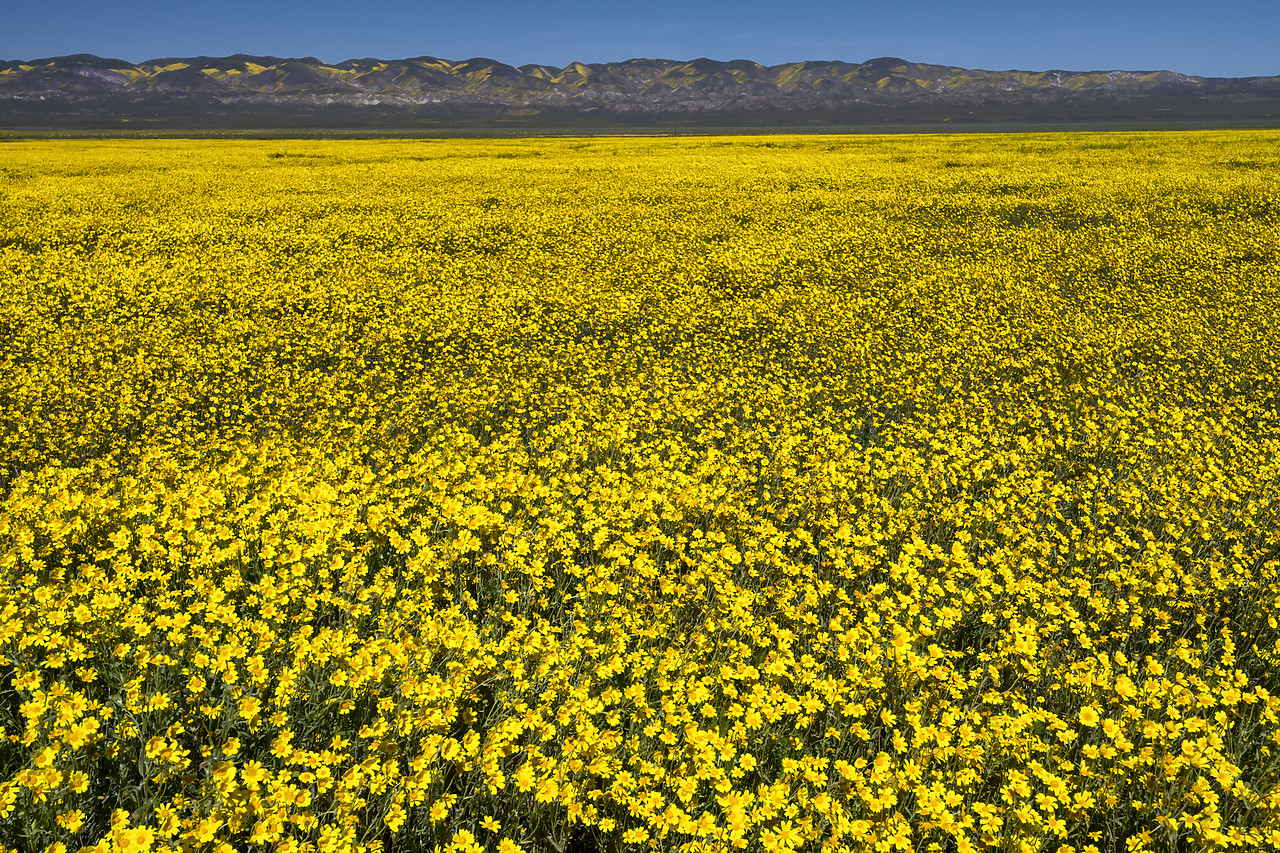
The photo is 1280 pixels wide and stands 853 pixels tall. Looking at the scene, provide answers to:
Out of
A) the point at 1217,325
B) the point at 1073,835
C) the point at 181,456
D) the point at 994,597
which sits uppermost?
the point at 1217,325

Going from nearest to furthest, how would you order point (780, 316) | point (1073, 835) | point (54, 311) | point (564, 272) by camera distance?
point (1073, 835) < point (54, 311) < point (780, 316) < point (564, 272)

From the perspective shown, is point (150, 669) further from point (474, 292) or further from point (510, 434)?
point (474, 292)

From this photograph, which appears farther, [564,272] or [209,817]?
[564,272]

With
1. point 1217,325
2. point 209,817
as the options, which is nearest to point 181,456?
point 209,817

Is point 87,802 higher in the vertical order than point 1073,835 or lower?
higher

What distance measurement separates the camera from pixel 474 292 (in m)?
14.2

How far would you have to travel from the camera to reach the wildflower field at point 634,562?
336cm

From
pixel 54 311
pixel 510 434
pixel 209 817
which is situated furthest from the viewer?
pixel 54 311

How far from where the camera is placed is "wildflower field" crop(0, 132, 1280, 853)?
3.36m

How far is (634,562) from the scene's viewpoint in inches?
209

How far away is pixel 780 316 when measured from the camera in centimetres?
1299

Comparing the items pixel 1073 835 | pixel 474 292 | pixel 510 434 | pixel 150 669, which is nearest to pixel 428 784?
pixel 150 669

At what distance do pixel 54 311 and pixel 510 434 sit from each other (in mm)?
10194

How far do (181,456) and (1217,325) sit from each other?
54.1ft
